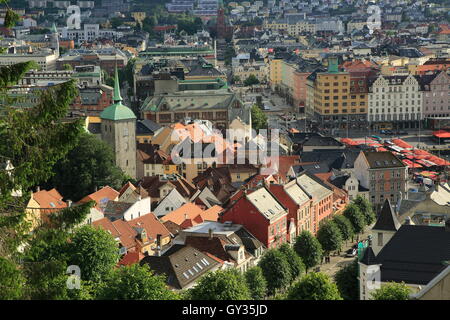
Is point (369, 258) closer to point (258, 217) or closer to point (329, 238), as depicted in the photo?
point (258, 217)

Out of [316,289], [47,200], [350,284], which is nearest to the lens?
[316,289]

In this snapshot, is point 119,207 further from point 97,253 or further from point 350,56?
point 350,56

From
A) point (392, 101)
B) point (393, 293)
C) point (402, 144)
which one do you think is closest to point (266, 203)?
point (393, 293)

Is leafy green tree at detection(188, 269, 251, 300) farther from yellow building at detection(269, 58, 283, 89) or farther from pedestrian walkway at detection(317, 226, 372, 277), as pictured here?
yellow building at detection(269, 58, 283, 89)

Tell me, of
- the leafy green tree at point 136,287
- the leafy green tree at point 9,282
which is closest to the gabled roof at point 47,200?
the leafy green tree at point 136,287

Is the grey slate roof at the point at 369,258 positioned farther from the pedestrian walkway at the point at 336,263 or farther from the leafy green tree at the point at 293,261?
the pedestrian walkway at the point at 336,263

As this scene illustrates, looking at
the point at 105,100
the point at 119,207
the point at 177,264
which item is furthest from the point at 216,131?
the point at 177,264

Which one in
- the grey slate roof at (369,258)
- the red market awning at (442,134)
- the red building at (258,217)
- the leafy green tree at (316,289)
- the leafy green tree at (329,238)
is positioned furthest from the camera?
the red market awning at (442,134)
